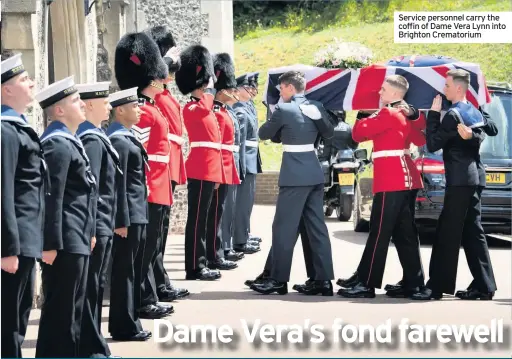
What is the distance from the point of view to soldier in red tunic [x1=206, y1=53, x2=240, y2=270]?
13930mm

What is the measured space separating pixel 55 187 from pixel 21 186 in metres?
0.47

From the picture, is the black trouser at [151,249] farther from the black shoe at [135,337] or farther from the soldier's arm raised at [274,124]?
the soldier's arm raised at [274,124]

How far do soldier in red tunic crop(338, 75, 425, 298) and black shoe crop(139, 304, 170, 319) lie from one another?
2.03 m

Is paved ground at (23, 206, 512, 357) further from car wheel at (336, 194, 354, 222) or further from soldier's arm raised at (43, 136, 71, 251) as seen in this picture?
car wheel at (336, 194, 354, 222)

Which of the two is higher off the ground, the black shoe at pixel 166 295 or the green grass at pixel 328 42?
the green grass at pixel 328 42

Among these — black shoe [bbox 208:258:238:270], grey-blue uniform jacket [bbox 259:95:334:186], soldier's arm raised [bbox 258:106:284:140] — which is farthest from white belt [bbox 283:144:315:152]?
black shoe [bbox 208:258:238:270]

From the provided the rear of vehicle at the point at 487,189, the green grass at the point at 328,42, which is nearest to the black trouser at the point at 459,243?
the rear of vehicle at the point at 487,189

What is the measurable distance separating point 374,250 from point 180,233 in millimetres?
7379

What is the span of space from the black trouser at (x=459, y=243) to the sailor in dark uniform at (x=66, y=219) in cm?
458

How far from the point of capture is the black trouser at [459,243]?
38.4ft

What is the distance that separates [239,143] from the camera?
1539 centimetres

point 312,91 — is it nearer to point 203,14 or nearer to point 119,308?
point 119,308

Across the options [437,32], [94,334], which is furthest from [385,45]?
[94,334]

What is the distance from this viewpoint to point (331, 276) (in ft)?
39.4
